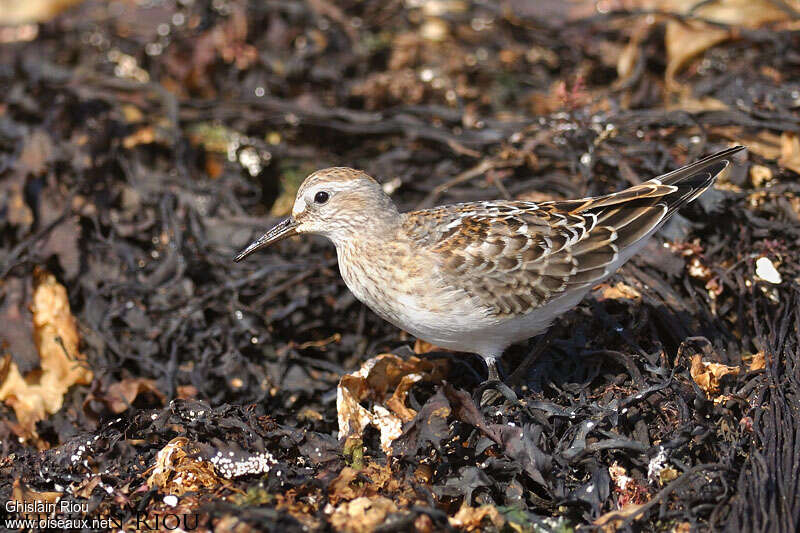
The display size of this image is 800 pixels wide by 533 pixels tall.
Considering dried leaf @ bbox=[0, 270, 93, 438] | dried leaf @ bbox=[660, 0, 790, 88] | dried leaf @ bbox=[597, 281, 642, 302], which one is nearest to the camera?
dried leaf @ bbox=[597, 281, 642, 302]

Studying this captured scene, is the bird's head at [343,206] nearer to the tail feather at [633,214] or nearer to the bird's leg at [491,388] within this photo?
the bird's leg at [491,388]

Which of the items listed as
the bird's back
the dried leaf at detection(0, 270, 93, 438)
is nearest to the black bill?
the bird's back

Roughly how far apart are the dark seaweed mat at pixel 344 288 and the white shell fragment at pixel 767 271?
0.05 metres

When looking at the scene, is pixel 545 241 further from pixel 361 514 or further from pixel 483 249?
pixel 361 514

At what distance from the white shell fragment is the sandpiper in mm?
654

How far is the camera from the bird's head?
4102 millimetres

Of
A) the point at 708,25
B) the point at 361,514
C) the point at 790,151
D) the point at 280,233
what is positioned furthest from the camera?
the point at 708,25

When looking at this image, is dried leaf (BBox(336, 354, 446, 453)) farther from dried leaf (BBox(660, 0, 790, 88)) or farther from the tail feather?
dried leaf (BBox(660, 0, 790, 88))

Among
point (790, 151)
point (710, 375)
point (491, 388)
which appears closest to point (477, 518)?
point (491, 388)

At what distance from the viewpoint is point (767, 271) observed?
424 cm

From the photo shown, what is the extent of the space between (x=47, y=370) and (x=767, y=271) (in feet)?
13.4

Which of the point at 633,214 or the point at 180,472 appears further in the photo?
the point at 633,214

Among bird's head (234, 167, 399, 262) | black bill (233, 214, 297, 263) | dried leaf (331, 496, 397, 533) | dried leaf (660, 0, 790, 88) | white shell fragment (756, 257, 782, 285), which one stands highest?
dried leaf (660, 0, 790, 88)

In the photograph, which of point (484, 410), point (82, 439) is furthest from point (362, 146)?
point (82, 439)
